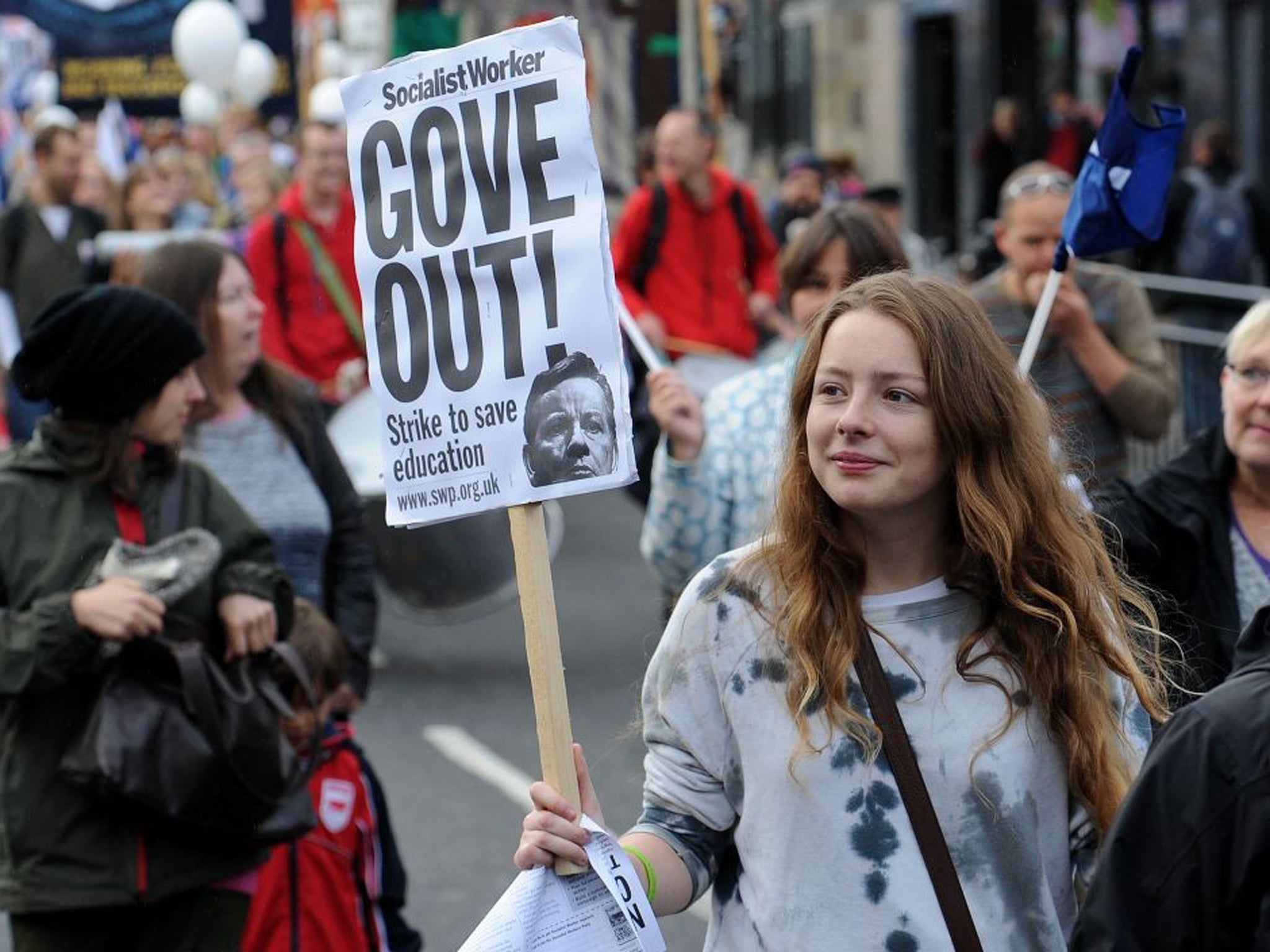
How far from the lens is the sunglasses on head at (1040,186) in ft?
20.0

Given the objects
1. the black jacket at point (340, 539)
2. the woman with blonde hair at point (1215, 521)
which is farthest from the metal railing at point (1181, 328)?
the woman with blonde hair at point (1215, 521)

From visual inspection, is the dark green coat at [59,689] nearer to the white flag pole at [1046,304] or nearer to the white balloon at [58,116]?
the white flag pole at [1046,304]

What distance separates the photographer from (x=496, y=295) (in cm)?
311

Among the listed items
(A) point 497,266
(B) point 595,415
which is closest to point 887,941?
(B) point 595,415

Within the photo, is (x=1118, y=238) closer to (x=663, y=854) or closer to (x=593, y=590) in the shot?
(x=663, y=854)

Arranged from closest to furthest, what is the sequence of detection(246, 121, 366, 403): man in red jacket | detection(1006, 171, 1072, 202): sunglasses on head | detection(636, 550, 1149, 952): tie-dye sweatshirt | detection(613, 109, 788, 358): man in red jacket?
1. detection(636, 550, 1149, 952): tie-dye sweatshirt
2. detection(1006, 171, 1072, 202): sunglasses on head
3. detection(246, 121, 366, 403): man in red jacket
4. detection(613, 109, 788, 358): man in red jacket

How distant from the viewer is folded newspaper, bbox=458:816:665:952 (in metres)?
2.90

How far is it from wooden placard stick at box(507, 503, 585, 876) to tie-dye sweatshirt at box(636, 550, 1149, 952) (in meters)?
0.15

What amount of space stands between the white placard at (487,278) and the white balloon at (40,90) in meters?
21.2

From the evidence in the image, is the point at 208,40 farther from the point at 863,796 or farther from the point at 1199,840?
the point at 1199,840

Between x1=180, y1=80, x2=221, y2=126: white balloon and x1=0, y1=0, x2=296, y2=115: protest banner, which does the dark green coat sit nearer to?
x1=0, y1=0, x2=296, y2=115: protest banner

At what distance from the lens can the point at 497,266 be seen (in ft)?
10.2

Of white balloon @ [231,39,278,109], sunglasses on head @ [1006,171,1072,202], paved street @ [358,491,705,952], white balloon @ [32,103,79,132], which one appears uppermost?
white balloon @ [231,39,278,109]

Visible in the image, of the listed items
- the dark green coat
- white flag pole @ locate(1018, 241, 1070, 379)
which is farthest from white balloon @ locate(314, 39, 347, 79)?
the dark green coat
